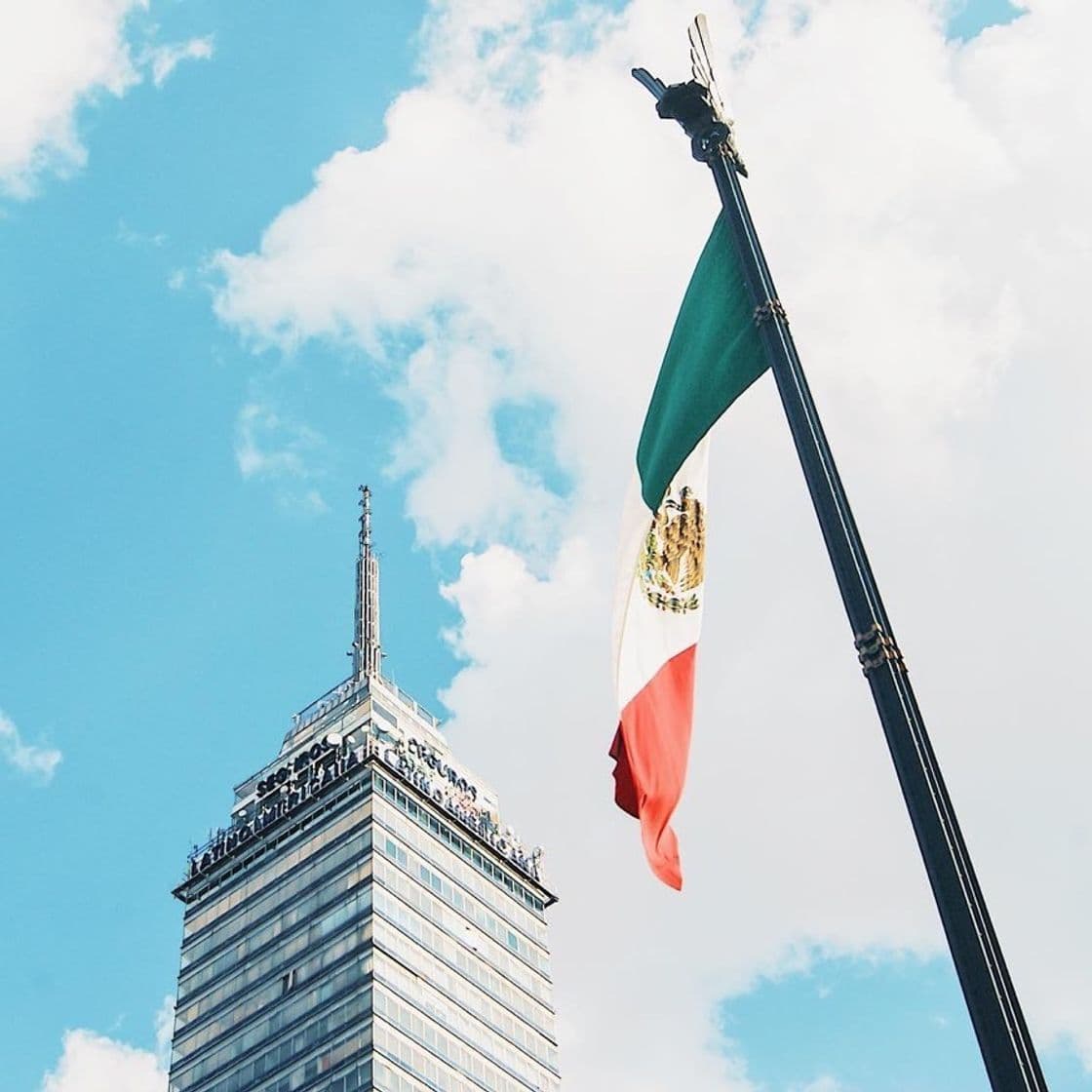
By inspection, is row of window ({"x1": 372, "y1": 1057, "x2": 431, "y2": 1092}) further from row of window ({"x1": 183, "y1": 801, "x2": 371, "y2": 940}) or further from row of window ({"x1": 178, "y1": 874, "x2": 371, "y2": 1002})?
row of window ({"x1": 183, "y1": 801, "x2": 371, "y2": 940})

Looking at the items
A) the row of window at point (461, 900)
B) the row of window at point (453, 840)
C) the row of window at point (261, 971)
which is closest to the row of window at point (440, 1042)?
the row of window at point (261, 971)

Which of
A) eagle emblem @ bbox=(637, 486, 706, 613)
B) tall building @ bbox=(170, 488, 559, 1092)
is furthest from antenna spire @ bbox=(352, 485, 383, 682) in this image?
eagle emblem @ bbox=(637, 486, 706, 613)

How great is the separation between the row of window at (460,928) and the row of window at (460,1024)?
226 inches

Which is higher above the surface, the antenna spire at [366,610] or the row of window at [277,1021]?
the antenna spire at [366,610]

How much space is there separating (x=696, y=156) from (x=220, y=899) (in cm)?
→ 10346

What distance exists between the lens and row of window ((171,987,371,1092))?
107 meters

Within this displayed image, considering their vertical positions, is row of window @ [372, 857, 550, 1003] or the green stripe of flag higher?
row of window @ [372, 857, 550, 1003]

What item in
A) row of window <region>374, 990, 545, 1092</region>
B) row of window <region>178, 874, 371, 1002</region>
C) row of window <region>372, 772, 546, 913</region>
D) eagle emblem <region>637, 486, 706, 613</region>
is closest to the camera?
eagle emblem <region>637, 486, 706, 613</region>

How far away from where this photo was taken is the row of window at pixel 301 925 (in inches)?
4444

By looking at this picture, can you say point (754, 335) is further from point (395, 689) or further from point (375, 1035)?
point (395, 689)

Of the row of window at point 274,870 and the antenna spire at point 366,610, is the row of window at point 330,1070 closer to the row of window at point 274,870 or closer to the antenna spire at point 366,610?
the row of window at point 274,870

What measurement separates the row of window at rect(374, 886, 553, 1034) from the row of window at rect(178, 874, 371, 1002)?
1740mm

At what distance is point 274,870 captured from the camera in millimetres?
122250

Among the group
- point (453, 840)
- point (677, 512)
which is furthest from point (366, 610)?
point (677, 512)
